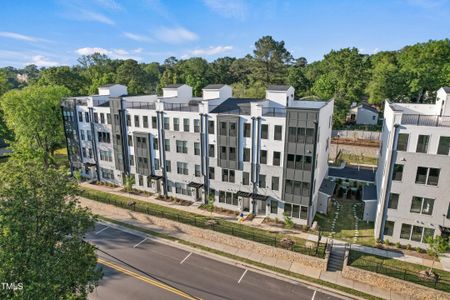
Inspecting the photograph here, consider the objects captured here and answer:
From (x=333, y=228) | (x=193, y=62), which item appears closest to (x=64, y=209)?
(x=333, y=228)

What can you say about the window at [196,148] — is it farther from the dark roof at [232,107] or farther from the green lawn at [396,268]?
the green lawn at [396,268]

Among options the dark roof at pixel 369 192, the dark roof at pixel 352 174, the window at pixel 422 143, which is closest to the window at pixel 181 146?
the dark roof at pixel 352 174

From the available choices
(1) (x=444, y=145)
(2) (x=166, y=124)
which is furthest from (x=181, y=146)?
(1) (x=444, y=145)

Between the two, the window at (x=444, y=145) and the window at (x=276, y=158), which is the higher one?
the window at (x=444, y=145)

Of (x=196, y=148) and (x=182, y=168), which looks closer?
(x=196, y=148)

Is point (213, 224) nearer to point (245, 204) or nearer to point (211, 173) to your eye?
point (245, 204)

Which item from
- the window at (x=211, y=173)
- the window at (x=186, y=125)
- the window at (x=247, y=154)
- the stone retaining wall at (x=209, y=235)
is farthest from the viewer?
the window at (x=211, y=173)

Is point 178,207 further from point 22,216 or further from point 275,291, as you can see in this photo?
point 22,216

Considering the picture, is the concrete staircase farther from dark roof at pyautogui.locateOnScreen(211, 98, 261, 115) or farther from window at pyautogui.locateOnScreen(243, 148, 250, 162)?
dark roof at pyautogui.locateOnScreen(211, 98, 261, 115)
